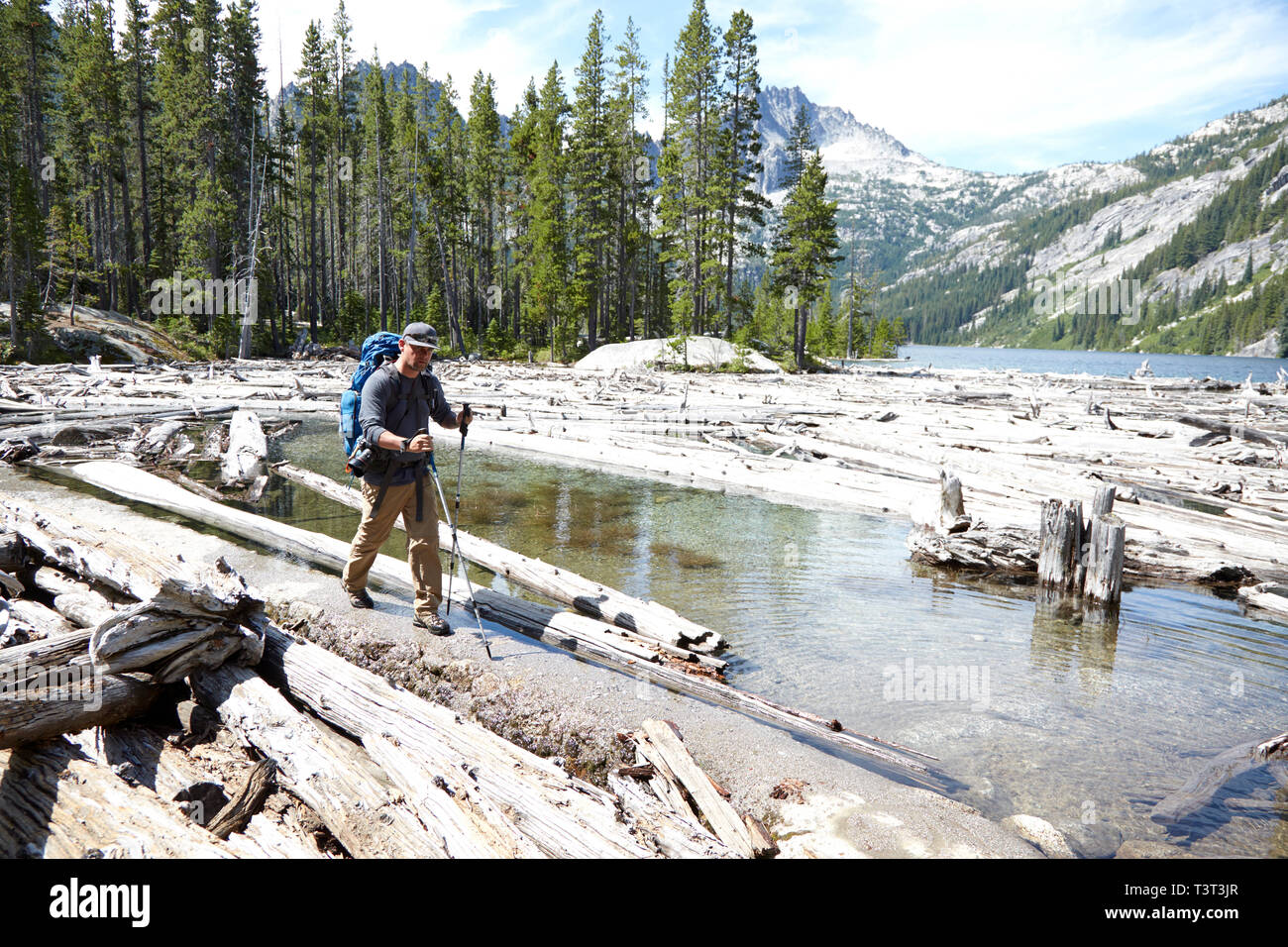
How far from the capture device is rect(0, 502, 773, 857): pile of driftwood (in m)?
3.53

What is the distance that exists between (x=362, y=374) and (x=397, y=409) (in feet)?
2.21

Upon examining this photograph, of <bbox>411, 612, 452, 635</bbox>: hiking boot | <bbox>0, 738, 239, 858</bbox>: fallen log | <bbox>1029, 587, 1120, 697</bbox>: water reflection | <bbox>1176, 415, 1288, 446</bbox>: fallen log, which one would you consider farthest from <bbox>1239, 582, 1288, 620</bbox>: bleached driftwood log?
<bbox>1176, 415, 1288, 446</bbox>: fallen log

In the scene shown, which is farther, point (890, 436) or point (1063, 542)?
point (890, 436)

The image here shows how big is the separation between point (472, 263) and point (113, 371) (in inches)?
1445

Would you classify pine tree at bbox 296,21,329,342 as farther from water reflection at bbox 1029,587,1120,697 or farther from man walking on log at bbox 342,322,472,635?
water reflection at bbox 1029,587,1120,697

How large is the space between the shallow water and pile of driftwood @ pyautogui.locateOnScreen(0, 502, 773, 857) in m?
2.52

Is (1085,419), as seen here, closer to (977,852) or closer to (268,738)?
(977,852)

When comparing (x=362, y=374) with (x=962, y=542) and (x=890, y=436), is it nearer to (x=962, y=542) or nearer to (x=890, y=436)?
(x=962, y=542)

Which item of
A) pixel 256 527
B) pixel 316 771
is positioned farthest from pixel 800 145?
pixel 316 771

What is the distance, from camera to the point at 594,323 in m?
51.1

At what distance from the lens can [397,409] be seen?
6.68 meters

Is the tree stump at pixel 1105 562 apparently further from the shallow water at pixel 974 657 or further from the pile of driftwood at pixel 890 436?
the pile of driftwood at pixel 890 436
